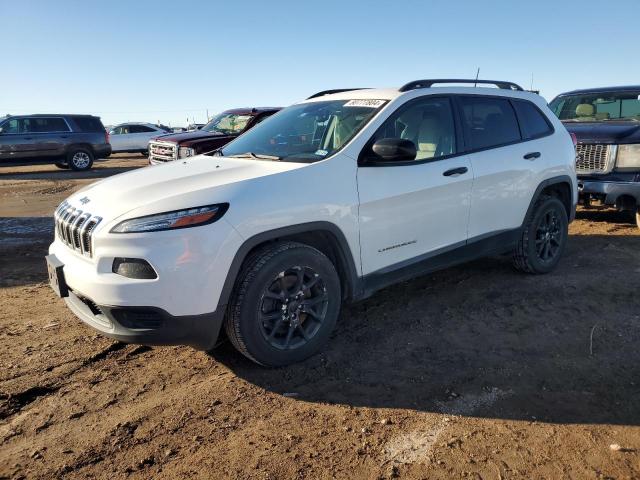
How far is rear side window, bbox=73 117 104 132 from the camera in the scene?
56.7 ft

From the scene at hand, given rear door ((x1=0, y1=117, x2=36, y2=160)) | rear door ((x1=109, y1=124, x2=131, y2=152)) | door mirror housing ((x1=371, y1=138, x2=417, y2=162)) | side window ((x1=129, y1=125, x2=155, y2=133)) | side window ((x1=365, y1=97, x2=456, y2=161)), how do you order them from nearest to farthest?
door mirror housing ((x1=371, y1=138, x2=417, y2=162)), side window ((x1=365, y1=97, x2=456, y2=161)), rear door ((x1=0, y1=117, x2=36, y2=160)), rear door ((x1=109, y1=124, x2=131, y2=152)), side window ((x1=129, y1=125, x2=155, y2=133))

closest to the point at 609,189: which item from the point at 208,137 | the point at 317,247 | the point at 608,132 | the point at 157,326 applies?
the point at 608,132

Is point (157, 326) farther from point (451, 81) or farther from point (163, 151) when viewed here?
point (163, 151)

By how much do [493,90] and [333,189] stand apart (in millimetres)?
2282

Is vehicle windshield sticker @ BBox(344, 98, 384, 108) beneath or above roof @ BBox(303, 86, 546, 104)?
beneath

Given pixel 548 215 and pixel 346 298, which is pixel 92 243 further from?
pixel 548 215

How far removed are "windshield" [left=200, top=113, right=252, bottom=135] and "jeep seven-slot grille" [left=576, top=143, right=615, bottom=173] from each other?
644 centimetres

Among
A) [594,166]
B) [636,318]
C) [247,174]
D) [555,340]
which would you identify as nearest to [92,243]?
[247,174]

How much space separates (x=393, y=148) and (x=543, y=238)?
8.01 feet

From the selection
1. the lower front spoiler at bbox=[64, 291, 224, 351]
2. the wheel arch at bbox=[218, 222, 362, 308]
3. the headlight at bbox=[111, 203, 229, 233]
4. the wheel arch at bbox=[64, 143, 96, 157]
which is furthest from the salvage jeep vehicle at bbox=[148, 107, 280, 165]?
the wheel arch at bbox=[64, 143, 96, 157]

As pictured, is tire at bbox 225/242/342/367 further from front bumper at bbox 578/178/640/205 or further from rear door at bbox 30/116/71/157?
rear door at bbox 30/116/71/157

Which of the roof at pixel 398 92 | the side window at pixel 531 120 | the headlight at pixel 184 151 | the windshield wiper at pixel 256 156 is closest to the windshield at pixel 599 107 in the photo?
the side window at pixel 531 120

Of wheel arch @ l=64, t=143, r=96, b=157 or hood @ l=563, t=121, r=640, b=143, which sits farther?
wheel arch @ l=64, t=143, r=96, b=157

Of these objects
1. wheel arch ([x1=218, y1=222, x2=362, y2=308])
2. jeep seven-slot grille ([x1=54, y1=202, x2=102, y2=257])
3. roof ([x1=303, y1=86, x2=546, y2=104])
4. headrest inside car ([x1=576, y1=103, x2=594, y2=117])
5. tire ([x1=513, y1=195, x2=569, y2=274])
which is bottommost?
tire ([x1=513, y1=195, x2=569, y2=274])
